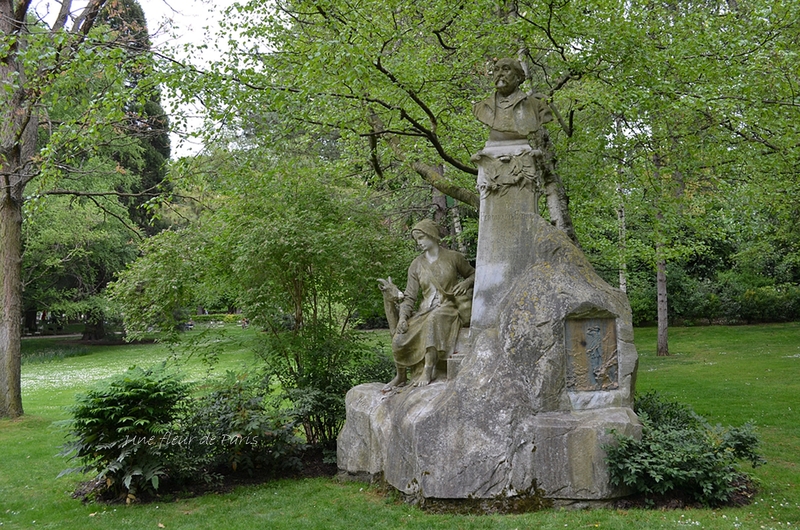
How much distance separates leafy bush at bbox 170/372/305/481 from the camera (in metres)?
8.90

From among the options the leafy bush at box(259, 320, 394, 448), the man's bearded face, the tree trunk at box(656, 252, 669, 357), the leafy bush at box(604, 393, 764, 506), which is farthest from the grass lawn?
the man's bearded face

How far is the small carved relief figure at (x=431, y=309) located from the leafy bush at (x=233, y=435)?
1.84 m

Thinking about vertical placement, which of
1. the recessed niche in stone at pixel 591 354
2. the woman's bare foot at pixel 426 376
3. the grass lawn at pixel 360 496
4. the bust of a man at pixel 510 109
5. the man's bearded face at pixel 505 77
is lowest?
the grass lawn at pixel 360 496

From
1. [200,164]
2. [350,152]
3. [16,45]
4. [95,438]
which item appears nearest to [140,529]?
[95,438]

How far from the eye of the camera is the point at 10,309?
1289 centimetres

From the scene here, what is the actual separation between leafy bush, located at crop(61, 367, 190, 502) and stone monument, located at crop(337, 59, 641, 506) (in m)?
2.89

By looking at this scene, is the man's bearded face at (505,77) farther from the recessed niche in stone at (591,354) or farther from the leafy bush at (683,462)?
the leafy bush at (683,462)

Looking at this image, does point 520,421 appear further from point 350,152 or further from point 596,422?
point 350,152

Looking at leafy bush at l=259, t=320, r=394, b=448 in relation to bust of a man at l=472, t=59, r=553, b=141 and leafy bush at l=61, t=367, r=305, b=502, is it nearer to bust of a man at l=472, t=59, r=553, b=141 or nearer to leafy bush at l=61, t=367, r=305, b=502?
leafy bush at l=61, t=367, r=305, b=502

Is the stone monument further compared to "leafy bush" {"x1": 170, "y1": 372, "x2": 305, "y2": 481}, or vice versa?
"leafy bush" {"x1": 170, "y1": 372, "x2": 305, "y2": 481}

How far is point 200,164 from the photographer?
1062 cm

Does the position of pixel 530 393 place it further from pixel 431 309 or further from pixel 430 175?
pixel 430 175

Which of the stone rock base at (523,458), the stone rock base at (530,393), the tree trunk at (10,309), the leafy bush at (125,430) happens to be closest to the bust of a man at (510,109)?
the stone rock base at (530,393)

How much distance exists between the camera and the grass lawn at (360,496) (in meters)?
6.36
